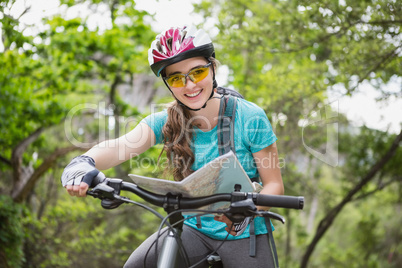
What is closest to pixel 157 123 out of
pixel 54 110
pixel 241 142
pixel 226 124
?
pixel 226 124

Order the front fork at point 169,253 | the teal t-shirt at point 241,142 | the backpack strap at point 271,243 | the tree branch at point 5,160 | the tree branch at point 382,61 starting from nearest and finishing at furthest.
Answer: the front fork at point 169,253, the backpack strap at point 271,243, the teal t-shirt at point 241,142, the tree branch at point 382,61, the tree branch at point 5,160

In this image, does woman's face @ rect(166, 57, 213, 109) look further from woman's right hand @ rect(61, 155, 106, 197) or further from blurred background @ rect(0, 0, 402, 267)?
blurred background @ rect(0, 0, 402, 267)

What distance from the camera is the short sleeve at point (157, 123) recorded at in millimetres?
2582

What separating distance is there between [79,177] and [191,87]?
3.03ft

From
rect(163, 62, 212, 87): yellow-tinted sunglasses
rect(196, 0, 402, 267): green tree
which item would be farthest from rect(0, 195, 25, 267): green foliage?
rect(163, 62, 212, 87): yellow-tinted sunglasses

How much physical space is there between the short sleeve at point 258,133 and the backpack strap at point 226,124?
0.10 meters

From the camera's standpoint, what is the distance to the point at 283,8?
21.0ft

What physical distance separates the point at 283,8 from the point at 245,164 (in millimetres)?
4659

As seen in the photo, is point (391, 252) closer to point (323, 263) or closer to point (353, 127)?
point (353, 127)

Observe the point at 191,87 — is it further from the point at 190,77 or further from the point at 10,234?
the point at 10,234

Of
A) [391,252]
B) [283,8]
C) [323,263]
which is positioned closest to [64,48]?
[283,8]

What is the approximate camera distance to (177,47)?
94.8 inches

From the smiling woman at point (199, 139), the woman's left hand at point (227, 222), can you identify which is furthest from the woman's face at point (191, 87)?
the woman's left hand at point (227, 222)

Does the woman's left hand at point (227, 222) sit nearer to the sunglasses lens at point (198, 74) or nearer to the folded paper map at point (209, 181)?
the folded paper map at point (209, 181)
